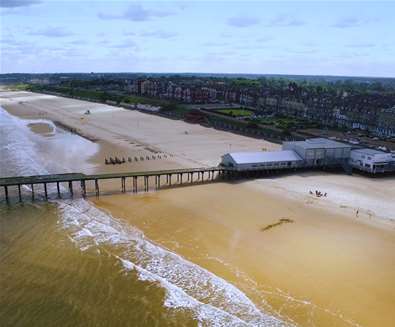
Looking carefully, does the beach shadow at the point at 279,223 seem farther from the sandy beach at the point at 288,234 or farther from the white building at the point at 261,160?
the white building at the point at 261,160

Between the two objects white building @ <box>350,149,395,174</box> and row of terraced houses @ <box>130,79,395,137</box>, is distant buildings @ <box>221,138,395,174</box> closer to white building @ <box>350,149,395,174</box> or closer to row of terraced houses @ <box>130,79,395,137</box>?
white building @ <box>350,149,395,174</box>

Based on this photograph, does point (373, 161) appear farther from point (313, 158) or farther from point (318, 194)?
point (318, 194)

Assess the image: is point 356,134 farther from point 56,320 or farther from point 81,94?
point 81,94

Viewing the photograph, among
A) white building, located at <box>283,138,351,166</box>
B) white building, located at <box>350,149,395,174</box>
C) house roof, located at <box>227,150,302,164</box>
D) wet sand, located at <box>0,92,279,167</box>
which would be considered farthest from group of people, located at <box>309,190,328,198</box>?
wet sand, located at <box>0,92,279,167</box>

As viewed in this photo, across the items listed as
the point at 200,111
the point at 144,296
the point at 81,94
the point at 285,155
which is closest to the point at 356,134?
the point at 285,155

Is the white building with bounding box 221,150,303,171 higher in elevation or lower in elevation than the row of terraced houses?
lower

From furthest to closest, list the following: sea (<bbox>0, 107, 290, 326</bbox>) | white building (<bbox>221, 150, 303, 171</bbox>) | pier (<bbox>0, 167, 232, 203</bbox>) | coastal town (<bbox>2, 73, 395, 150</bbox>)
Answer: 1. coastal town (<bbox>2, 73, 395, 150</bbox>)
2. white building (<bbox>221, 150, 303, 171</bbox>)
3. pier (<bbox>0, 167, 232, 203</bbox>)
4. sea (<bbox>0, 107, 290, 326</bbox>)
